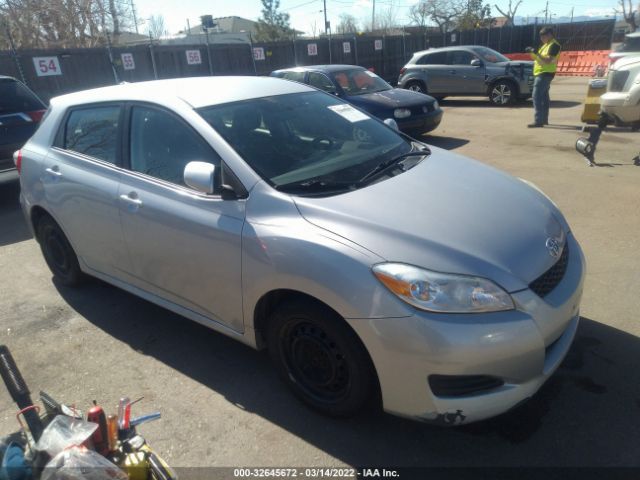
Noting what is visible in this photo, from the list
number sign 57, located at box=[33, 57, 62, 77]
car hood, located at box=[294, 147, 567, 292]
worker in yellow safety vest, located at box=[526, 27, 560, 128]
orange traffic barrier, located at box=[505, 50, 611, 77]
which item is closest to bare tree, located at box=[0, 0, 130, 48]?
number sign 57, located at box=[33, 57, 62, 77]

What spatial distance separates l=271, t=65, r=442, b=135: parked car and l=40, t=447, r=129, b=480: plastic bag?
26.9ft

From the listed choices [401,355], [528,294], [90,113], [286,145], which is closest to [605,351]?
[528,294]

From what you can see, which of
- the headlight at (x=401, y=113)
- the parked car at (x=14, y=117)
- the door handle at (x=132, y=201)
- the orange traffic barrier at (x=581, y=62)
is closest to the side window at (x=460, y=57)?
the headlight at (x=401, y=113)

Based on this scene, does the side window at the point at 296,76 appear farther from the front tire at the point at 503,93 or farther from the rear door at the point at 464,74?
the front tire at the point at 503,93

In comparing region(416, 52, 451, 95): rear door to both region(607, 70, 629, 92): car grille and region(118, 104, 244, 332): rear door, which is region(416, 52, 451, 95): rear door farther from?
region(118, 104, 244, 332): rear door

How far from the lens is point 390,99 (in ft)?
32.2

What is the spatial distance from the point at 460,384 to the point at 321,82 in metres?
8.88

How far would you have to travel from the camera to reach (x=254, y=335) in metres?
2.85

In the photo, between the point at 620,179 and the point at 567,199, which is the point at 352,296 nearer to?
the point at 567,199

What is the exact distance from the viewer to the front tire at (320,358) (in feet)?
7.86

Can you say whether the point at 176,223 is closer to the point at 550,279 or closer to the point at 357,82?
the point at 550,279

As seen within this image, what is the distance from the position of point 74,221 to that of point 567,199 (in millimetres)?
5339

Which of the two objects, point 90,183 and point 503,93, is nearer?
point 90,183

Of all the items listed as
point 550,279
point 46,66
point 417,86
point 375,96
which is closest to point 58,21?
point 46,66
